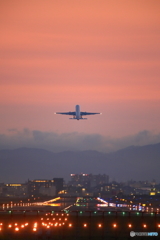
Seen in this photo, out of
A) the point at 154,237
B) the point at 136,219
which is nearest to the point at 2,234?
the point at 154,237

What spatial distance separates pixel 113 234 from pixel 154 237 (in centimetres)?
875

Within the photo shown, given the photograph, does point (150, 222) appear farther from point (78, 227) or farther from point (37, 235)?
point (37, 235)

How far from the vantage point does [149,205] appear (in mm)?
166875

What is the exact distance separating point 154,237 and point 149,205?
84.5m

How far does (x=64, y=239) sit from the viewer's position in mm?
82188

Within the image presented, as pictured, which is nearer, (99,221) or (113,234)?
(113,234)

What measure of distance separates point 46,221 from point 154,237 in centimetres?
2344

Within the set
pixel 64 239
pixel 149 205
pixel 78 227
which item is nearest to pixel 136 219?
pixel 78 227

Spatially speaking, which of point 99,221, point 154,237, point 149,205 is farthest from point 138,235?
point 149,205

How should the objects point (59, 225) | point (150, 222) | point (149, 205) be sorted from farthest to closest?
point (149, 205) < point (150, 222) < point (59, 225)

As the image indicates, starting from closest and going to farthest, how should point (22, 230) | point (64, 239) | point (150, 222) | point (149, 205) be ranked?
point (64, 239)
point (22, 230)
point (150, 222)
point (149, 205)

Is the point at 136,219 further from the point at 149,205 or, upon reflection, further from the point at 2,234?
the point at 149,205

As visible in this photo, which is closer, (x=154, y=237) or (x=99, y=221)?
(x=154, y=237)

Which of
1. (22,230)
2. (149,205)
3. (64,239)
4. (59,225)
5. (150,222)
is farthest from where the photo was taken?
(149,205)
